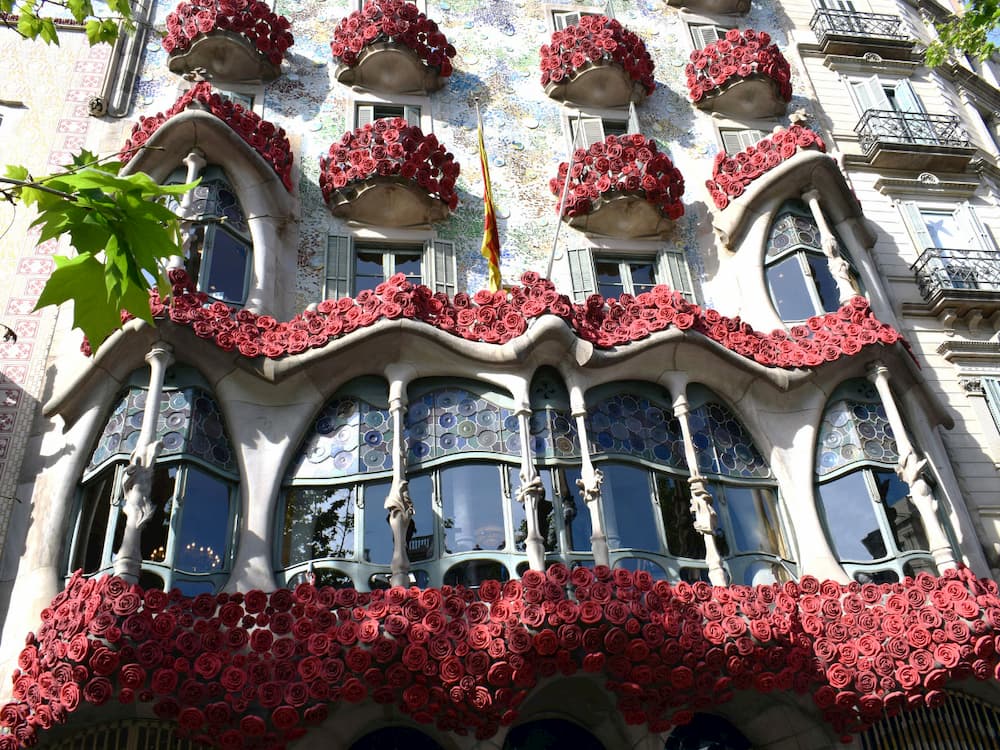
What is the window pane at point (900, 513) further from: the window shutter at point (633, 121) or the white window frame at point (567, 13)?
the white window frame at point (567, 13)

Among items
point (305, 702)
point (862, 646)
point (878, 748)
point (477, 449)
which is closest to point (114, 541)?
point (305, 702)

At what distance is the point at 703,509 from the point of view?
12.3m

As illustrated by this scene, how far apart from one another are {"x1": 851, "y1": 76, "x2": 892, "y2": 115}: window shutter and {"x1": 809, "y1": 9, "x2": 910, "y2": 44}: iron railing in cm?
114

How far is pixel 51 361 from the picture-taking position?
44.5 feet

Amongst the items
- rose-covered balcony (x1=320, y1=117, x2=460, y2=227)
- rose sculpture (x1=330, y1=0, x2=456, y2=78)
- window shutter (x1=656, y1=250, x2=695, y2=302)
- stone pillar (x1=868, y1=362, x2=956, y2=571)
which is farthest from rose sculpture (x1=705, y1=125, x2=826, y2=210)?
rose sculpture (x1=330, y1=0, x2=456, y2=78)

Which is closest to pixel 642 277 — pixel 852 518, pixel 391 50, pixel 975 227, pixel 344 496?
pixel 852 518

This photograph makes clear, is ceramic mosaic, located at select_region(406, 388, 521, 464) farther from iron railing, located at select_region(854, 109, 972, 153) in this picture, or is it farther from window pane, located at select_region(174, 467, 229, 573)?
iron railing, located at select_region(854, 109, 972, 153)

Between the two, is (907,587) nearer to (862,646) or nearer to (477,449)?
(862,646)

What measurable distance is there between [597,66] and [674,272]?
4.64 meters

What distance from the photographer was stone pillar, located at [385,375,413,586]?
1118cm

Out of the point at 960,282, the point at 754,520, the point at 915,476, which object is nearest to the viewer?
the point at 915,476

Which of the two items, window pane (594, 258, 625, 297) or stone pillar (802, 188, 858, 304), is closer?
stone pillar (802, 188, 858, 304)

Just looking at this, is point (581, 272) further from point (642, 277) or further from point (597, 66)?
point (597, 66)

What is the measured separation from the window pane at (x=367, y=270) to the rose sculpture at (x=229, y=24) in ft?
14.8
